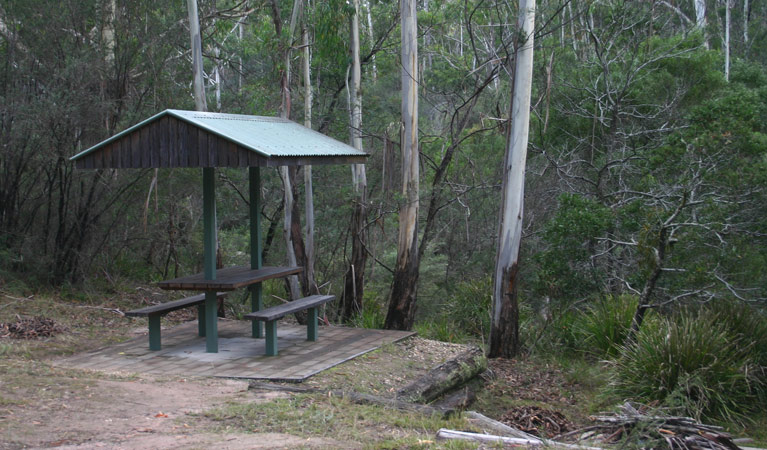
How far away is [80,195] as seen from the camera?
11.9 metres

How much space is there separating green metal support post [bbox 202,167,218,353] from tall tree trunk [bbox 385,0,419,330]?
3.79 metres

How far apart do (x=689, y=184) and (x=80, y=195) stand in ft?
31.9

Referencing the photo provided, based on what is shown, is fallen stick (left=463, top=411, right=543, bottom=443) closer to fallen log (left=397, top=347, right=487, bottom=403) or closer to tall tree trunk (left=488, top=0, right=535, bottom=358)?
fallen log (left=397, top=347, right=487, bottom=403)

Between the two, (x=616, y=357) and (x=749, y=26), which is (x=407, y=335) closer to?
(x=616, y=357)

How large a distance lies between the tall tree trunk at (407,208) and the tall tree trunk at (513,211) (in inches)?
50.6

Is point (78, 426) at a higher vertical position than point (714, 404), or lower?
higher

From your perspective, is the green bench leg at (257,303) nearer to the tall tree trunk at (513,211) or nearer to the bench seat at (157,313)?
the bench seat at (157,313)

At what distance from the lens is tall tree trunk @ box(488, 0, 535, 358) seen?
10.9 m

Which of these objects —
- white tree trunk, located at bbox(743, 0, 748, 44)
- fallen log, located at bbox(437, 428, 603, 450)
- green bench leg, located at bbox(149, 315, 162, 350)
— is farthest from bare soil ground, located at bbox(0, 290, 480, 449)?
white tree trunk, located at bbox(743, 0, 748, 44)

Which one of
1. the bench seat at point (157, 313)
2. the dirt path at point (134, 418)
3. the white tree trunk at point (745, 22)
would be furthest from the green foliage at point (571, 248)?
the white tree trunk at point (745, 22)

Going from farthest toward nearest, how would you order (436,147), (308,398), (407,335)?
(436,147), (407,335), (308,398)

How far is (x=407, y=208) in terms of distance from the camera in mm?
11266

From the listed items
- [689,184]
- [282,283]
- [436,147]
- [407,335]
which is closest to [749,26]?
[436,147]

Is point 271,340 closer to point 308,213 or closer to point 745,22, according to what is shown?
point 308,213
